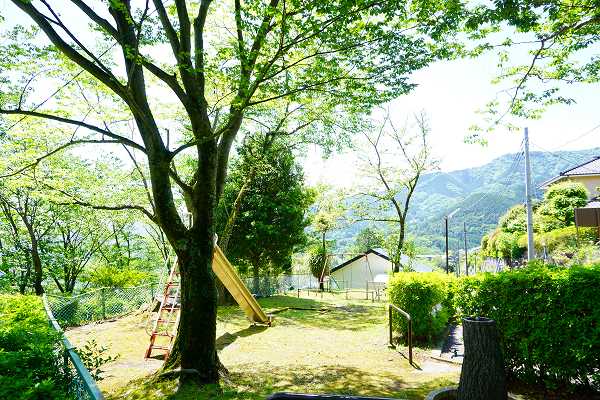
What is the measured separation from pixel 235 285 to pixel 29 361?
9.15 meters

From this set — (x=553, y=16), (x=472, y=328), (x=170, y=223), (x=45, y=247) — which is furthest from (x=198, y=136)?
(x=45, y=247)

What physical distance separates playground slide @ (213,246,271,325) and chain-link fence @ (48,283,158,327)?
211 inches

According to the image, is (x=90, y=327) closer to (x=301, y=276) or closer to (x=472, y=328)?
(x=472, y=328)

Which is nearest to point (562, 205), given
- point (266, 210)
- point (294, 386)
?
point (266, 210)

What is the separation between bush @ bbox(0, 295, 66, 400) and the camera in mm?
2645

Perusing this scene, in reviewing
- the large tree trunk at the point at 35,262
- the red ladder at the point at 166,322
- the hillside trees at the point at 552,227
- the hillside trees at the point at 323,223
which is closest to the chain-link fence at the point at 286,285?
the hillside trees at the point at 323,223

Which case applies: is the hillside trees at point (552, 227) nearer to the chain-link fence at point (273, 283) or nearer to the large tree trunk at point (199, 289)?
the chain-link fence at point (273, 283)

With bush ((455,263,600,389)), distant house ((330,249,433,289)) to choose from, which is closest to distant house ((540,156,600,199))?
distant house ((330,249,433,289))

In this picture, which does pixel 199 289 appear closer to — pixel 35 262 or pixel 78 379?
pixel 78 379

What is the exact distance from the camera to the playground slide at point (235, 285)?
11.3 metres

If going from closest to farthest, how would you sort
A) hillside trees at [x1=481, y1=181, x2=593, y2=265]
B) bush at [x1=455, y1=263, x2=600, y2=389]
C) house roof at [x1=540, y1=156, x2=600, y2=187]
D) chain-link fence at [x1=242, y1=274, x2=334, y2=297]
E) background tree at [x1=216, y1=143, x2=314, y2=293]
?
1. bush at [x1=455, y1=263, x2=600, y2=389]
2. hillside trees at [x1=481, y1=181, x2=593, y2=265]
3. background tree at [x1=216, y1=143, x2=314, y2=293]
4. chain-link fence at [x1=242, y1=274, x2=334, y2=297]
5. house roof at [x1=540, y1=156, x2=600, y2=187]

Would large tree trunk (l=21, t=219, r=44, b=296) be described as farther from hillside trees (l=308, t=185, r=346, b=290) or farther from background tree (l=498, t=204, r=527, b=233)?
background tree (l=498, t=204, r=527, b=233)

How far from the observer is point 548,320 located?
17.2 ft

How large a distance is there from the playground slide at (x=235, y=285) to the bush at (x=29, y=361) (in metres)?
6.19
